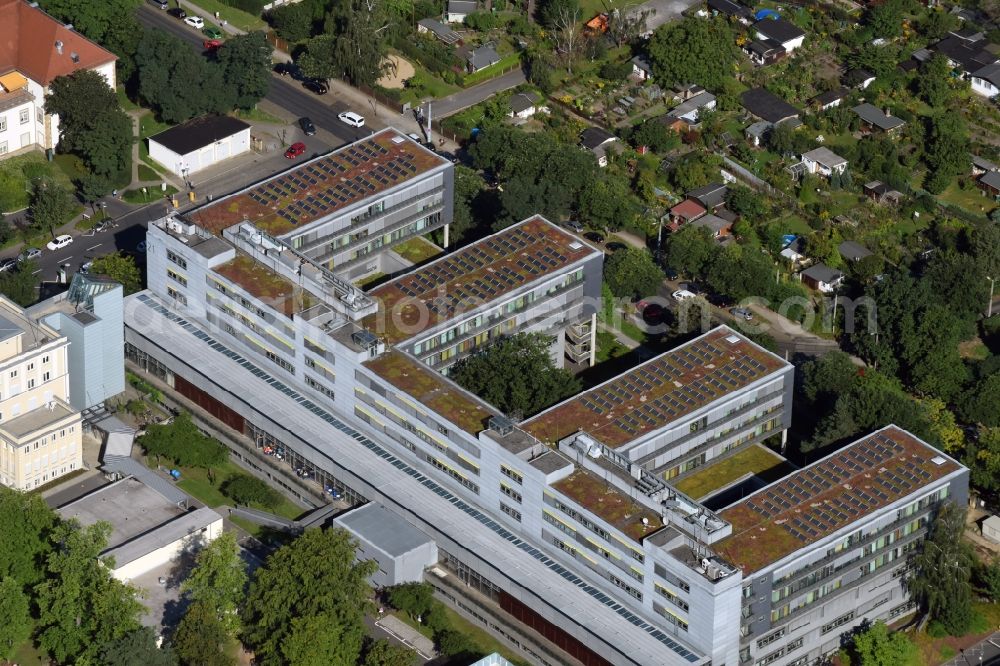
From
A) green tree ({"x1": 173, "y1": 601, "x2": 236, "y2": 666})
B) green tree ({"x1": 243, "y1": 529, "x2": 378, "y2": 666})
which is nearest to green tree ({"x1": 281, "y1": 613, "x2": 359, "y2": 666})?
green tree ({"x1": 243, "y1": 529, "x2": 378, "y2": 666})

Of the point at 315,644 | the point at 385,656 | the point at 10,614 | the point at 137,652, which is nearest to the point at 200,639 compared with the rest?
the point at 137,652

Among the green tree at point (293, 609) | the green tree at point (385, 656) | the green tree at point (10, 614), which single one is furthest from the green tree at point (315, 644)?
the green tree at point (10, 614)

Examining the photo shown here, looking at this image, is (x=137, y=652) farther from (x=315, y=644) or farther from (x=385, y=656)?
(x=385, y=656)

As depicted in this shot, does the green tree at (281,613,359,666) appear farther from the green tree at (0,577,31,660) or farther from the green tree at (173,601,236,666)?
the green tree at (0,577,31,660)

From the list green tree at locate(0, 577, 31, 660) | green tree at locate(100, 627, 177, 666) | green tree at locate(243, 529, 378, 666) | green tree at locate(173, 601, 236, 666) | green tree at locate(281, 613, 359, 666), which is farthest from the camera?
green tree at locate(0, 577, 31, 660)

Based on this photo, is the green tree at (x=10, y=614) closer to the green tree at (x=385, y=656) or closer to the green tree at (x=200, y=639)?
the green tree at (x=200, y=639)

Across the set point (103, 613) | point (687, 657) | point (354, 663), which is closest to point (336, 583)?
point (354, 663)
